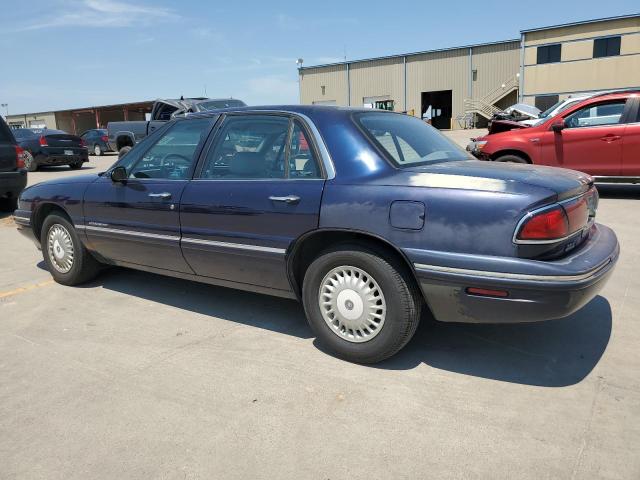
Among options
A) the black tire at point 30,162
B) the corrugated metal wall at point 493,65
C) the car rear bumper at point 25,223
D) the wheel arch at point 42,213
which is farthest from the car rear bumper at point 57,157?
the corrugated metal wall at point 493,65

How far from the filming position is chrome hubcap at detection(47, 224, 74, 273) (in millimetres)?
4854

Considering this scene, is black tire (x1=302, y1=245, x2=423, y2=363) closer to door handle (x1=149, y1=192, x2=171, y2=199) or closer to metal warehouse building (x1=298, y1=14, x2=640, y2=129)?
door handle (x1=149, y1=192, x2=171, y2=199)

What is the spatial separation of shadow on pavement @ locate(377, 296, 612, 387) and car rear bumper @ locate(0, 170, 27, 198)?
7833 mm

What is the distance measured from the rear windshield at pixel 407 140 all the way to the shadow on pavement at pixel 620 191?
617 centimetres

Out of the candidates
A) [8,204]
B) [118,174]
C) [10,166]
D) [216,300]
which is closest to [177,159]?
[118,174]

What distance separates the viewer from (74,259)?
4.81 metres

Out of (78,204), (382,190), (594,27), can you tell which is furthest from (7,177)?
(594,27)

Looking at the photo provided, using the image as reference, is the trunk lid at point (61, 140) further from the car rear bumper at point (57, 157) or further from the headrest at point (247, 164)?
the headrest at point (247, 164)

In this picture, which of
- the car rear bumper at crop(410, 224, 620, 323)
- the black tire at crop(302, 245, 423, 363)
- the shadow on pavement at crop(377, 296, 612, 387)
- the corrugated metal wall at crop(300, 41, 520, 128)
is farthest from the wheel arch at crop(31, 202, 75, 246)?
the corrugated metal wall at crop(300, 41, 520, 128)

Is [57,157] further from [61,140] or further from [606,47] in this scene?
[606,47]

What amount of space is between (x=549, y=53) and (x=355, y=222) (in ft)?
114

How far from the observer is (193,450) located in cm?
242

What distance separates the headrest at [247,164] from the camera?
358 centimetres

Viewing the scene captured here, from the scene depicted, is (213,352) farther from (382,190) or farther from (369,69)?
(369,69)
